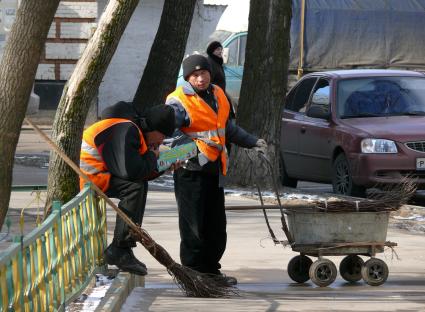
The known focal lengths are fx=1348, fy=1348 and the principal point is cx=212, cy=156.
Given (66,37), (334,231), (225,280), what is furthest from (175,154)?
(66,37)

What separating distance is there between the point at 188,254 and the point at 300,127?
25.1 feet

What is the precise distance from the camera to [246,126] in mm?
16844

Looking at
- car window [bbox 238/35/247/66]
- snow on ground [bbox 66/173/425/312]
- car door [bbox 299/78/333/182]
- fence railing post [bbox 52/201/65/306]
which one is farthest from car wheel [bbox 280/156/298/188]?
fence railing post [bbox 52/201/65/306]

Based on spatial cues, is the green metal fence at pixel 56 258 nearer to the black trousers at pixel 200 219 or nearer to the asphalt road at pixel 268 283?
the asphalt road at pixel 268 283


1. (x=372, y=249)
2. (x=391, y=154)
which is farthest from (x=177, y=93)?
(x=391, y=154)

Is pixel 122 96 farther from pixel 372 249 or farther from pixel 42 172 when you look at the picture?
pixel 372 249

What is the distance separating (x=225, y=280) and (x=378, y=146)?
6170 millimetres

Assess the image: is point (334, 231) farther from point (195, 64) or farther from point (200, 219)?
point (195, 64)

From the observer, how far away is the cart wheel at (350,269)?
32.5ft

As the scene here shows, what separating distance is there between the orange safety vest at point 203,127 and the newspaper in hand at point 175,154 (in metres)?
0.05

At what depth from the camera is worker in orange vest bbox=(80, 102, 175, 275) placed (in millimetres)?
8484

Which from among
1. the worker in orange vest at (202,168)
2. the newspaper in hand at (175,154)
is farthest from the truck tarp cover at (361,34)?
the newspaper in hand at (175,154)

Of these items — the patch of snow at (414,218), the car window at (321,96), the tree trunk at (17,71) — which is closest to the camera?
the tree trunk at (17,71)

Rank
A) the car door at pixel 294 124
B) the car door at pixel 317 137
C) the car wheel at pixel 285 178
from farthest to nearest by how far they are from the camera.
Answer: the car wheel at pixel 285 178 → the car door at pixel 294 124 → the car door at pixel 317 137
